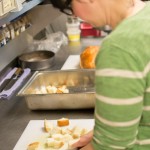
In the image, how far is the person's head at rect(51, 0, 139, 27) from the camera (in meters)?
0.75

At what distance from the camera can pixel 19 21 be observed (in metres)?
1.92

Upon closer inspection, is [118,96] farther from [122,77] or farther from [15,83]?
[15,83]

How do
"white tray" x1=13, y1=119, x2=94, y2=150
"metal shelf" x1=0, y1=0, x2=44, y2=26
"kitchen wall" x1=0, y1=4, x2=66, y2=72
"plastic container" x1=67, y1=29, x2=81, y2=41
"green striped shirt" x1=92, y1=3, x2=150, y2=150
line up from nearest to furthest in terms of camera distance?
"green striped shirt" x1=92, y1=3, x2=150, y2=150
"white tray" x1=13, y1=119, x2=94, y2=150
"metal shelf" x1=0, y1=0, x2=44, y2=26
"kitchen wall" x1=0, y1=4, x2=66, y2=72
"plastic container" x1=67, y1=29, x2=81, y2=41

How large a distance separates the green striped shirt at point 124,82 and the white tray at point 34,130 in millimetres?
489

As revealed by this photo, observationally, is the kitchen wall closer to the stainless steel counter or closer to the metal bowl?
the metal bowl

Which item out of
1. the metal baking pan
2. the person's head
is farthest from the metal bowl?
the person's head

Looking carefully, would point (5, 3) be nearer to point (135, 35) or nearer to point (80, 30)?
point (135, 35)

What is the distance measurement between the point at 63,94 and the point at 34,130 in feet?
0.58

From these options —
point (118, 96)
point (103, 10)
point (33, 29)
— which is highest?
point (103, 10)

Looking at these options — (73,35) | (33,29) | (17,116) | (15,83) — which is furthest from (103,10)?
(73,35)

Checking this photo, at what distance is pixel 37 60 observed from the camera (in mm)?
Result: 1928

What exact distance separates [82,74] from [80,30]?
97 cm

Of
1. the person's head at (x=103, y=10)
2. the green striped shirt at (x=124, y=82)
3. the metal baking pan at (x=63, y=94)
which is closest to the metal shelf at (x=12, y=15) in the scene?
the metal baking pan at (x=63, y=94)

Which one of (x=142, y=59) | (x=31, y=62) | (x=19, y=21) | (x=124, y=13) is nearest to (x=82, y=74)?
(x=31, y=62)
